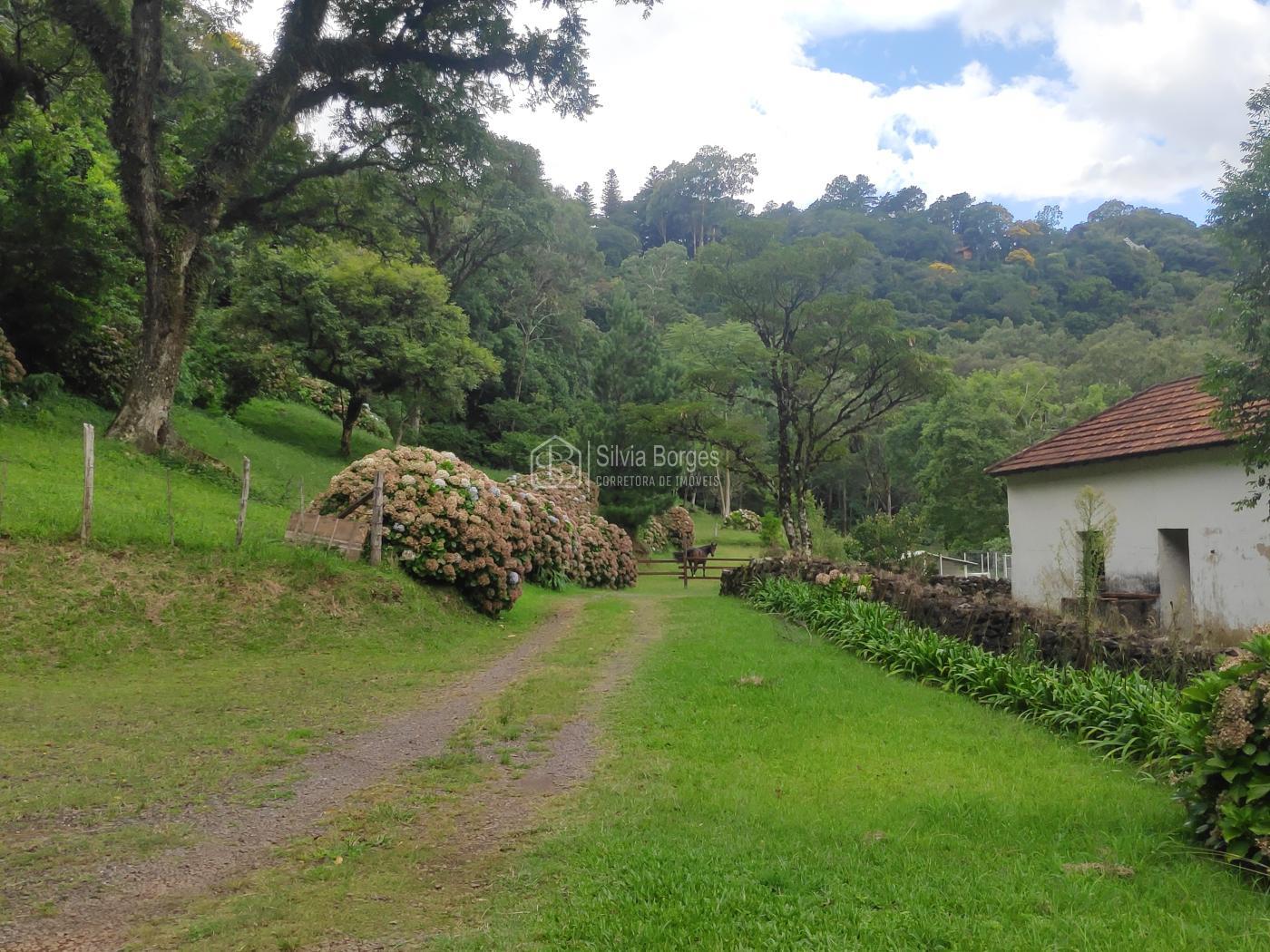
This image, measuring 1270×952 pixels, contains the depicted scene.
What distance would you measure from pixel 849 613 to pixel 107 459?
13.0 m

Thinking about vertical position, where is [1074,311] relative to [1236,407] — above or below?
above

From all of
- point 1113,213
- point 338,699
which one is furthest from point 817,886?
point 1113,213

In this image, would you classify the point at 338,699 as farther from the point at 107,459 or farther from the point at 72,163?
the point at 72,163

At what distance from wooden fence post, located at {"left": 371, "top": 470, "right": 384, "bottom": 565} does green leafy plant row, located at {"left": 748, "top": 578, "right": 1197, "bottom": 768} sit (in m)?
6.82

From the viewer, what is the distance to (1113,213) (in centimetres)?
9062

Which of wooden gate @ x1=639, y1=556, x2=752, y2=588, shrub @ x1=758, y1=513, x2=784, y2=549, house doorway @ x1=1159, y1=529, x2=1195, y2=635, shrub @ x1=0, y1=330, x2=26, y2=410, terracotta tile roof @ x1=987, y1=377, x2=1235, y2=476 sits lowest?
wooden gate @ x1=639, y1=556, x2=752, y2=588

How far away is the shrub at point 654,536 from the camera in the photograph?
29.8m

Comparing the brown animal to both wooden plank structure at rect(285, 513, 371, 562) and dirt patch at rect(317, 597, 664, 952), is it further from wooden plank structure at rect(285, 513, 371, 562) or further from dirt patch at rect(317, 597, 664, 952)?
dirt patch at rect(317, 597, 664, 952)

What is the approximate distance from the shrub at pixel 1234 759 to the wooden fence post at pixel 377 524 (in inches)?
407

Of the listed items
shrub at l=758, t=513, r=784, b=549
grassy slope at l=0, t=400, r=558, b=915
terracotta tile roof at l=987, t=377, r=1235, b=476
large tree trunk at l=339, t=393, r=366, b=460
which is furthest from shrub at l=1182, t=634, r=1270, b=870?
shrub at l=758, t=513, r=784, b=549

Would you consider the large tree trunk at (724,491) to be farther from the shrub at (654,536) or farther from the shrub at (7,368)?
the shrub at (7,368)

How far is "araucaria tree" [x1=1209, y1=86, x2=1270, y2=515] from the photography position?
7.42 meters

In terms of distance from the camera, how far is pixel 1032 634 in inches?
320

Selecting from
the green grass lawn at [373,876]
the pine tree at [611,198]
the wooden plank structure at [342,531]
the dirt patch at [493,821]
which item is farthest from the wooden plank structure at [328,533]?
the pine tree at [611,198]
